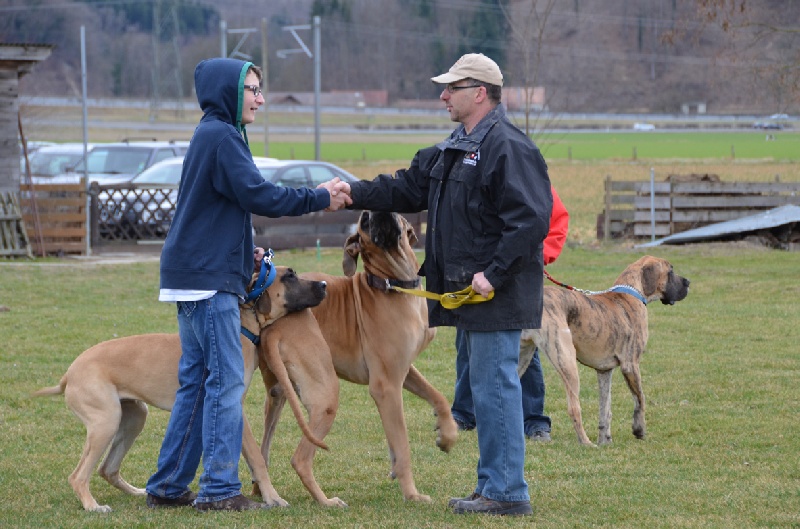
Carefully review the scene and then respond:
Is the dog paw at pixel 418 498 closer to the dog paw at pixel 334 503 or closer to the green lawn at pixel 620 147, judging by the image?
the dog paw at pixel 334 503

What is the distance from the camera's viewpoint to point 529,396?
7.40 metres

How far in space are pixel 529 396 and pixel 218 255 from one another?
10.2 ft

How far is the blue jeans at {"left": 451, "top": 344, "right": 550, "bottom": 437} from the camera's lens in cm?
734

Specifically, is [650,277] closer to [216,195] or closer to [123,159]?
[216,195]

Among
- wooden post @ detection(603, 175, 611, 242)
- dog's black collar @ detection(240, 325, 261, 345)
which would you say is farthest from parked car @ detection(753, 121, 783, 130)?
dog's black collar @ detection(240, 325, 261, 345)

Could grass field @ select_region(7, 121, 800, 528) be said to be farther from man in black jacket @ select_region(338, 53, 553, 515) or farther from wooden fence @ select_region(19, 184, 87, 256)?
wooden fence @ select_region(19, 184, 87, 256)

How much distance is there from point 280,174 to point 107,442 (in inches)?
619

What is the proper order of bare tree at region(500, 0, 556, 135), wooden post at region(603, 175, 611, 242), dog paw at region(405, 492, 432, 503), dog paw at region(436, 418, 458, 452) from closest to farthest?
dog paw at region(405, 492, 432, 503)
dog paw at region(436, 418, 458, 452)
bare tree at region(500, 0, 556, 135)
wooden post at region(603, 175, 611, 242)

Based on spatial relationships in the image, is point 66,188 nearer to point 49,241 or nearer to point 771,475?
point 49,241

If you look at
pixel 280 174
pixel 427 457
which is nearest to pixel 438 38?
pixel 280 174

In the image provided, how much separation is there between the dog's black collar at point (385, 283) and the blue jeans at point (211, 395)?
2.93ft

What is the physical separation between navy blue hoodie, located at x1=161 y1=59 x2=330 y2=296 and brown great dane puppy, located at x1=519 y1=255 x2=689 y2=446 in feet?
8.51

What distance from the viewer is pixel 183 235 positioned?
5.04 m

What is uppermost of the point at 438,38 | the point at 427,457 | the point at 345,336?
the point at 438,38
